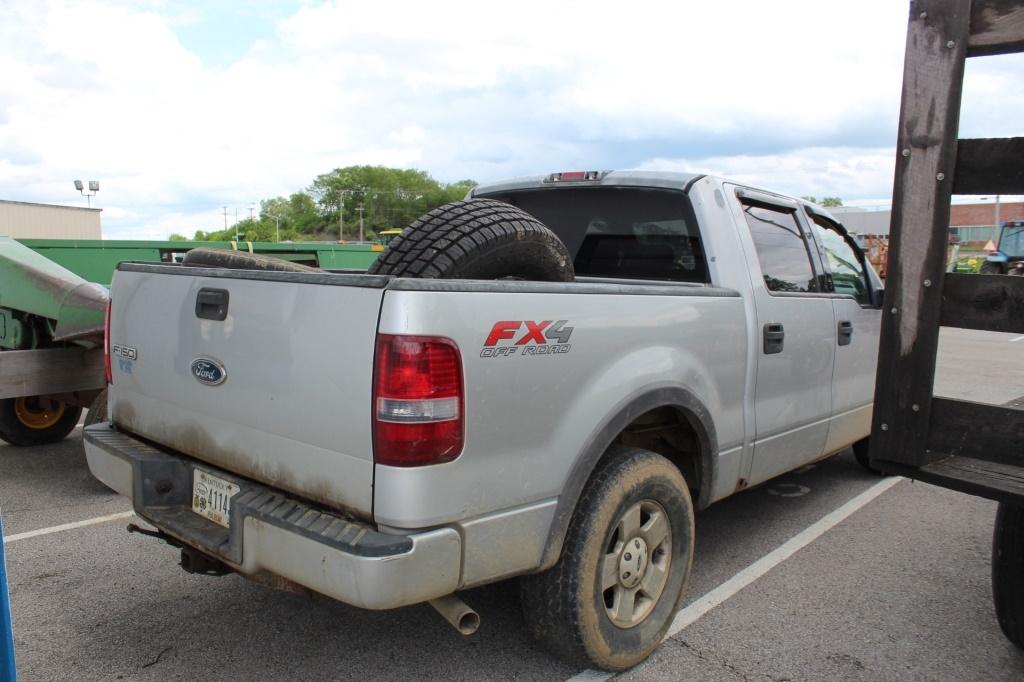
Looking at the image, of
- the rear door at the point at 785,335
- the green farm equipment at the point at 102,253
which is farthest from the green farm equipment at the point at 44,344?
the rear door at the point at 785,335

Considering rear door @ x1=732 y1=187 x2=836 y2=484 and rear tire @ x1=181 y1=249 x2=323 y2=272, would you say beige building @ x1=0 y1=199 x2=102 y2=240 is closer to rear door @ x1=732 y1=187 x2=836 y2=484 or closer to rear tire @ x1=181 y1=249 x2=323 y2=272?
rear tire @ x1=181 y1=249 x2=323 y2=272

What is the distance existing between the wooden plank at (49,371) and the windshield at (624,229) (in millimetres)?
3104

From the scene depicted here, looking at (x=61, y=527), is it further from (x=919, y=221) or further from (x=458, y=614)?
(x=919, y=221)

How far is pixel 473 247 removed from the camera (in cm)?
277

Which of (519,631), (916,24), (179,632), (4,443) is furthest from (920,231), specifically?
(4,443)

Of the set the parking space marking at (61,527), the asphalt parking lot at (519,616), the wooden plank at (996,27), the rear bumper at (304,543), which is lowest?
the parking space marking at (61,527)

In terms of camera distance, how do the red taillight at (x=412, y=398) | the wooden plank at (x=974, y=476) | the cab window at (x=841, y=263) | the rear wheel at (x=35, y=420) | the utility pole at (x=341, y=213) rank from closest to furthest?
the red taillight at (x=412, y=398) < the wooden plank at (x=974, y=476) < the cab window at (x=841, y=263) < the rear wheel at (x=35, y=420) < the utility pole at (x=341, y=213)

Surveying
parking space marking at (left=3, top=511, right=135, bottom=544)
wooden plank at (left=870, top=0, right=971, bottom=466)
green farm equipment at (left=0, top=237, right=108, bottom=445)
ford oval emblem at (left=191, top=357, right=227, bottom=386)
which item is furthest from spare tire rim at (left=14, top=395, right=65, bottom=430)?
wooden plank at (left=870, top=0, right=971, bottom=466)

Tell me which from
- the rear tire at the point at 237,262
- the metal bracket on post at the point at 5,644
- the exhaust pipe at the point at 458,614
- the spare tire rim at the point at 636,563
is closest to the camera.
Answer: the metal bracket on post at the point at 5,644

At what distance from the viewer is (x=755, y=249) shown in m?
3.75

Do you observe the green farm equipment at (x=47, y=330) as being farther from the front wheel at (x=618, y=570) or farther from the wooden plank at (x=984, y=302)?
the wooden plank at (x=984, y=302)

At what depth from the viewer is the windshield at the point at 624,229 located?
378 centimetres

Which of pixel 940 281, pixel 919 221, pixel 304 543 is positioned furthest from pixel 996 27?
pixel 304 543

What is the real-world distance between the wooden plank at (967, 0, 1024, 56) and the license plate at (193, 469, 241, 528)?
2639mm
